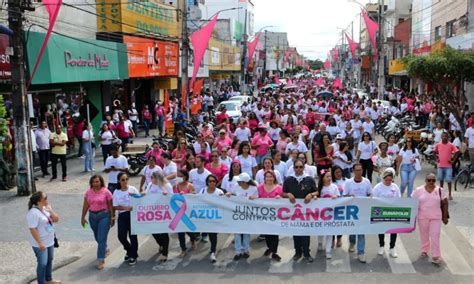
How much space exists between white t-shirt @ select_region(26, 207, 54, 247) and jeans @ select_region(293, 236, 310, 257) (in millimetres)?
3826

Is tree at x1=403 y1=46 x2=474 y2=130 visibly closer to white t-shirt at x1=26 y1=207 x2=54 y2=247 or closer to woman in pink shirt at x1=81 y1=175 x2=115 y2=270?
woman in pink shirt at x1=81 y1=175 x2=115 y2=270

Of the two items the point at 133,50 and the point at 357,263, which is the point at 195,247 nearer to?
the point at 357,263

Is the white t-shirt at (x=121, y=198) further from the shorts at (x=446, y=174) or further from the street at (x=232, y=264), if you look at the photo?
the shorts at (x=446, y=174)

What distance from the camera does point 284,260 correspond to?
941cm

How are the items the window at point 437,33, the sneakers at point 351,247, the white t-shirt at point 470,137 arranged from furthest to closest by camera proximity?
the window at point 437,33 < the white t-shirt at point 470,137 < the sneakers at point 351,247

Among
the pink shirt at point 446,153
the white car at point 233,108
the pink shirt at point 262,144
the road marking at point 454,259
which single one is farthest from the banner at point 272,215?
the white car at point 233,108

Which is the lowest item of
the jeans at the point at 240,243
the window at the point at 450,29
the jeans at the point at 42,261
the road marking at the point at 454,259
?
the road marking at the point at 454,259

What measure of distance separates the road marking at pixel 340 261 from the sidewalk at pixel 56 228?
4.14m

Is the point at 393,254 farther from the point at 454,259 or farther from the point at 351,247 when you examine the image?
the point at 454,259

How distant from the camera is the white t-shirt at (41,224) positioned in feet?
25.3

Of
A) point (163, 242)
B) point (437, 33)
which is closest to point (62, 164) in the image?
point (163, 242)

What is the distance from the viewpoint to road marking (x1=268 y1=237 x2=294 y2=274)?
8922mm

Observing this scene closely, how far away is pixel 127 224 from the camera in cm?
925

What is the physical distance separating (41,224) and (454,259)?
639cm
